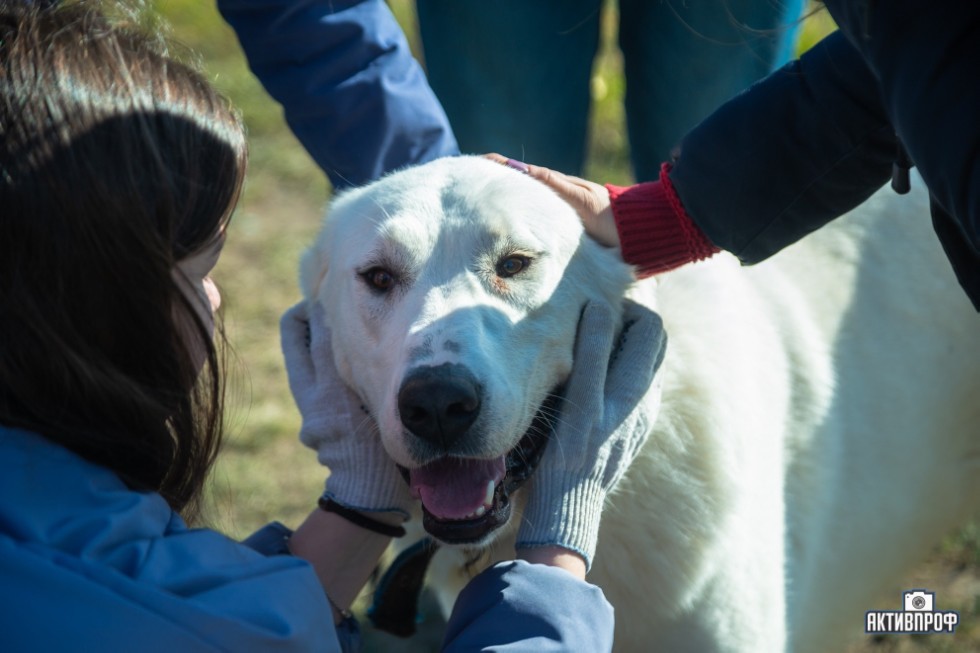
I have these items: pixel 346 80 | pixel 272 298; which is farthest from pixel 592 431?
pixel 272 298

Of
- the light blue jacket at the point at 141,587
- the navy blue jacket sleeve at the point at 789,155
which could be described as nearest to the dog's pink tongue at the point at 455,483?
the light blue jacket at the point at 141,587

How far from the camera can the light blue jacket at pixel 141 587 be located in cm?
131

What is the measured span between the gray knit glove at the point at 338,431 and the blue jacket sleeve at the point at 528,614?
32 centimetres

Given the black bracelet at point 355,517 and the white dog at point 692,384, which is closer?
the white dog at point 692,384

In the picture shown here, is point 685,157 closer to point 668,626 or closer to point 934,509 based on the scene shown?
point 668,626

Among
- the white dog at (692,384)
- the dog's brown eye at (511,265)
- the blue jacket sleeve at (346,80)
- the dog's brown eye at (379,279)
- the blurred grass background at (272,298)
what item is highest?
the blue jacket sleeve at (346,80)

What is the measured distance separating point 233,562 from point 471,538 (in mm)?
529

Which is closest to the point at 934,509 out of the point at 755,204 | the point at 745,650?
the point at 745,650

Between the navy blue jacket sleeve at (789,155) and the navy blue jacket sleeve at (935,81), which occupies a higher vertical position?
the navy blue jacket sleeve at (935,81)

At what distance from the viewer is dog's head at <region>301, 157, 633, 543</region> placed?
1856 millimetres

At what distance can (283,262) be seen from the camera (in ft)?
17.1

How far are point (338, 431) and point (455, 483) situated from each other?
0.30 meters

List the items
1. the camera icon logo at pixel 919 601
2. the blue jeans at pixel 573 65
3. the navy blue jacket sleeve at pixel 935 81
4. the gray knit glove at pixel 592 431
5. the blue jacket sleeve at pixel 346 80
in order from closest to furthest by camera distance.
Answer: the navy blue jacket sleeve at pixel 935 81
the gray knit glove at pixel 592 431
the blue jacket sleeve at pixel 346 80
the blue jeans at pixel 573 65
the camera icon logo at pixel 919 601

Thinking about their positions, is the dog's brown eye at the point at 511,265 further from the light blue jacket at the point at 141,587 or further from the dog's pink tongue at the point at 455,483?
the light blue jacket at the point at 141,587
